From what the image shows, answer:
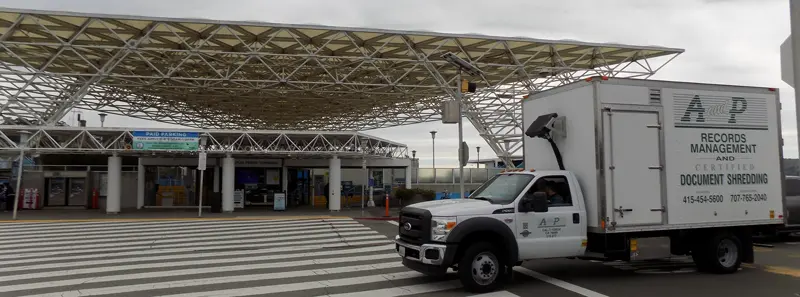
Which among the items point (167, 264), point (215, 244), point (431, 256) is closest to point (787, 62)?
point (431, 256)

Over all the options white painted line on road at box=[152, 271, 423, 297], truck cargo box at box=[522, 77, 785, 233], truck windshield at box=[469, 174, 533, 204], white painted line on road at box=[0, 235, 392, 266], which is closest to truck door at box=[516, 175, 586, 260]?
truck windshield at box=[469, 174, 533, 204]

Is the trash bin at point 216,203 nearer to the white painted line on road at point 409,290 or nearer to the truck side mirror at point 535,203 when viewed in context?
the white painted line on road at point 409,290

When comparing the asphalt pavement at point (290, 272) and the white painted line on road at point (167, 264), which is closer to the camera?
the asphalt pavement at point (290, 272)

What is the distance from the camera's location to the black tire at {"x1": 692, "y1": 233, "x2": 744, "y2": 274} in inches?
375

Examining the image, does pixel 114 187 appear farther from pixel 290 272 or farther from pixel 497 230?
pixel 497 230

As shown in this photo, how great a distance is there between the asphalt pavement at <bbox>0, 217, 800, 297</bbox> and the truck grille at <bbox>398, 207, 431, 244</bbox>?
0.81 meters

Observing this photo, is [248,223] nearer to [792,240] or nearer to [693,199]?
[693,199]

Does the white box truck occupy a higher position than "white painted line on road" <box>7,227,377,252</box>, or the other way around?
the white box truck

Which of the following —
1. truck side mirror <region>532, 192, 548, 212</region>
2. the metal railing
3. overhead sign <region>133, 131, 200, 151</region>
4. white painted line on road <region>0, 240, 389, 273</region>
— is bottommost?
white painted line on road <region>0, 240, 389, 273</region>

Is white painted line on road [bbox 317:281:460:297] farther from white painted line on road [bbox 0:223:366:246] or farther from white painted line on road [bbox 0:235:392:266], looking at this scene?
white painted line on road [bbox 0:223:366:246]

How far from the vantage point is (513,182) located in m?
9.10

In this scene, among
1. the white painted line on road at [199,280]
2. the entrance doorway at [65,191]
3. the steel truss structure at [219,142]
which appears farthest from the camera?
the entrance doorway at [65,191]

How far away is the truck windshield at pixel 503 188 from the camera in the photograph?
8.70m

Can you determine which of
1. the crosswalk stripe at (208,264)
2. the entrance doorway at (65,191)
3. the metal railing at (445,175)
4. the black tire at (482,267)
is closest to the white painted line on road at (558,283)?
the black tire at (482,267)
